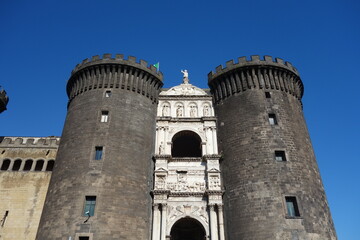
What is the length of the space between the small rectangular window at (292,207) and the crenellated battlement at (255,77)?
9.96 m

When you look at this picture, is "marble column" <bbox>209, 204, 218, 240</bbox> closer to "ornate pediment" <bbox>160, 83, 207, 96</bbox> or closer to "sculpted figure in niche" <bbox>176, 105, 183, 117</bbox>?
"sculpted figure in niche" <bbox>176, 105, 183, 117</bbox>

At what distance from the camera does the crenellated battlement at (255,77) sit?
28.1 metres

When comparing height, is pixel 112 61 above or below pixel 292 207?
above

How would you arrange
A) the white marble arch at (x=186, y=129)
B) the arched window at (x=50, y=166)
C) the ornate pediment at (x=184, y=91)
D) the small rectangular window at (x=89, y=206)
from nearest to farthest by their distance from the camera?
the small rectangular window at (x=89, y=206)
the white marble arch at (x=186, y=129)
the arched window at (x=50, y=166)
the ornate pediment at (x=184, y=91)

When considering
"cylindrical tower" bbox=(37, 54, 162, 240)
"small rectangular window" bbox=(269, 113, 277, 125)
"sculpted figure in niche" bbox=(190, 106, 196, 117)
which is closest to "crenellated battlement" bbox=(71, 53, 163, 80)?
"cylindrical tower" bbox=(37, 54, 162, 240)

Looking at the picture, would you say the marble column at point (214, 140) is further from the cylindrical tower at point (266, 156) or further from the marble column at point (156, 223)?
the marble column at point (156, 223)

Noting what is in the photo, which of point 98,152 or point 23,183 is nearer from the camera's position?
point 98,152

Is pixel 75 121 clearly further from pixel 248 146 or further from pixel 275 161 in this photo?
pixel 275 161

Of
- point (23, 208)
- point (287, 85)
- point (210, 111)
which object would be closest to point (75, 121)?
point (23, 208)

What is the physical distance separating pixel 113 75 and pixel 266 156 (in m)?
14.7

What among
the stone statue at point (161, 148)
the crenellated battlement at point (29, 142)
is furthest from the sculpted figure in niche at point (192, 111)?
the crenellated battlement at point (29, 142)

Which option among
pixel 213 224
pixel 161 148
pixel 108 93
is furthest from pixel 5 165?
pixel 213 224

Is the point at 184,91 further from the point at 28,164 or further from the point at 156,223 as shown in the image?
the point at 28,164

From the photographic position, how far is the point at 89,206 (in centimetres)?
2188
